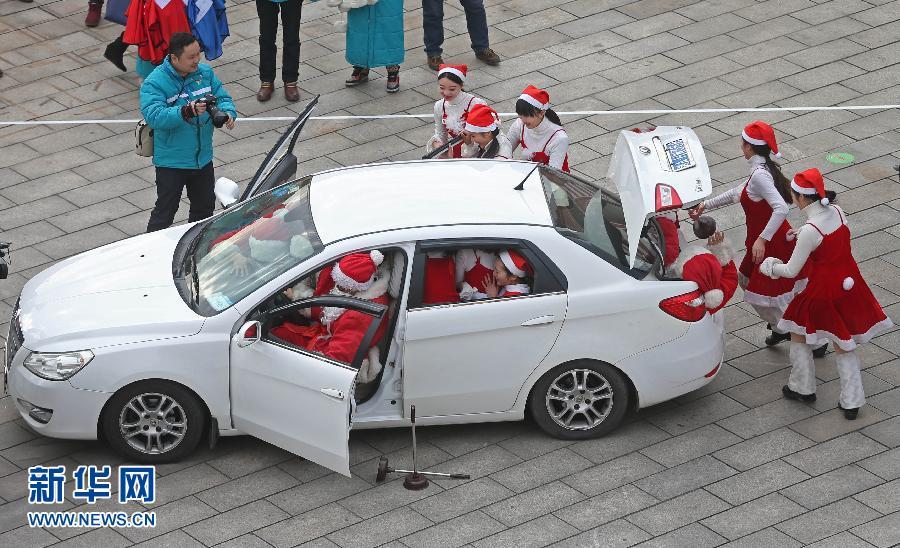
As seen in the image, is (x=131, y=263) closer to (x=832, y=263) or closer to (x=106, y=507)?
(x=106, y=507)

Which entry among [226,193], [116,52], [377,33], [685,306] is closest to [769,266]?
[685,306]

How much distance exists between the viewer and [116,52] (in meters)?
14.7

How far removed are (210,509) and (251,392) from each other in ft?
2.39

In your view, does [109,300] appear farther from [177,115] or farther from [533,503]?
[533,503]

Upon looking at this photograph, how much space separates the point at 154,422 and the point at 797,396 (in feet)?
13.6

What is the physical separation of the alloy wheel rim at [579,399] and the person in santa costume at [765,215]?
1.36 metres

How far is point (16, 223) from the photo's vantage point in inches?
485

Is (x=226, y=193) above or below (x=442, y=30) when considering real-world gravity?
above

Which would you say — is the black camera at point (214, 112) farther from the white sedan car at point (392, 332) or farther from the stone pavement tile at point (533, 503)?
the stone pavement tile at point (533, 503)

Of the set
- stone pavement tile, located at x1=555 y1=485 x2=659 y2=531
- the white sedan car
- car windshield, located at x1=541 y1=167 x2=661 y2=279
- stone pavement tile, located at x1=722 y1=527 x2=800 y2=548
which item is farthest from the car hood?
stone pavement tile, located at x1=722 y1=527 x2=800 y2=548

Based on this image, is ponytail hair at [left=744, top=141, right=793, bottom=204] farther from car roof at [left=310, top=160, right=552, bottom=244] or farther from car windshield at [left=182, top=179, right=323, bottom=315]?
car windshield at [left=182, top=179, right=323, bottom=315]

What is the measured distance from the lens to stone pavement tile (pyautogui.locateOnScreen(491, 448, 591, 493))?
30.2 ft

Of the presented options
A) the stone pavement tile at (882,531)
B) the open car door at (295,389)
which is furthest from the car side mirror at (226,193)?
the stone pavement tile at (882,531)

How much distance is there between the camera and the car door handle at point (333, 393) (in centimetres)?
862
